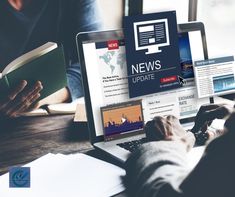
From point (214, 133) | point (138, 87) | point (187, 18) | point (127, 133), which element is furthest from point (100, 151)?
point (187, 18)

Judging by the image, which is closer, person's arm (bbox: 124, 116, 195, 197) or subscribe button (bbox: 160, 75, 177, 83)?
person's arm (bbox: 124, 116, 195, 197)

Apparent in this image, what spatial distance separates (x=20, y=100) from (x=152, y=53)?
1.29ft

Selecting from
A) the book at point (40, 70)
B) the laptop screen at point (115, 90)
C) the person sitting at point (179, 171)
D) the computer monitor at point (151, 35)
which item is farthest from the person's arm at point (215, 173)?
the book at point (40, 70)

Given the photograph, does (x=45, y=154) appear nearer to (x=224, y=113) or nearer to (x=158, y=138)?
(x=158, y=138)

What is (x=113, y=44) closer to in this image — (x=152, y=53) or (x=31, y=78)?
(x=152, y=53)

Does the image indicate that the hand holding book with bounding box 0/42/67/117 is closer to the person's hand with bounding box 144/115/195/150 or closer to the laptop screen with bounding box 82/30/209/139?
the laptop screen with bounding box 82/30/209/139

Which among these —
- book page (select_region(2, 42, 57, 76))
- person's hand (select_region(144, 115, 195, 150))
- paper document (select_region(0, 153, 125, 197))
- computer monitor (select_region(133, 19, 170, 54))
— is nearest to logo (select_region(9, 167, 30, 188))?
paper document (select_region(0, 153, 125, 197))

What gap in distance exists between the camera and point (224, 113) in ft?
3.83

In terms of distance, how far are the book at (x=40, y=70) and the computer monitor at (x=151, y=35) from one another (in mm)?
221

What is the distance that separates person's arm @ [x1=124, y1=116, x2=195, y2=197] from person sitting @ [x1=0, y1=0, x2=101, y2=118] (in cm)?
25

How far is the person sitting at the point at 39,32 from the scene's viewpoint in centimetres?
99

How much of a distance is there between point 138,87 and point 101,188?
0.33 m

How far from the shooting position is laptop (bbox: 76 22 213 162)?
1064 millimetres

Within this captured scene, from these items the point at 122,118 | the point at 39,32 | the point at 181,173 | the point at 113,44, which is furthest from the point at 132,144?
the point at 39,32
